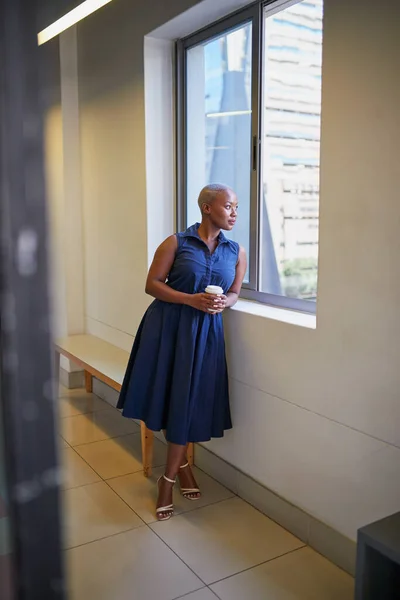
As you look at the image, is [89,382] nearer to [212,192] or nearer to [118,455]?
[118,455]

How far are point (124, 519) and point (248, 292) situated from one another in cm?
136

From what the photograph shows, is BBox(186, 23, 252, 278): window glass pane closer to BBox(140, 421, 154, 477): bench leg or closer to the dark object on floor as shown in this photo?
BBox(140, 421, 154, 477): bench leg

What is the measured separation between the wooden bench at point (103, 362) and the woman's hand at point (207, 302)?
0.94 meters

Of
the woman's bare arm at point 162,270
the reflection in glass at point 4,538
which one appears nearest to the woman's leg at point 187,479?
the woman's bare arm at point 162,270

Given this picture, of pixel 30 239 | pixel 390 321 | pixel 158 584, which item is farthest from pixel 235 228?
pixel 30 239

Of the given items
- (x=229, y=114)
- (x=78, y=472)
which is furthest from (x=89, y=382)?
(x=229, y=114)

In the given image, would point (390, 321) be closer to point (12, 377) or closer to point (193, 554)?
point (193, 554)

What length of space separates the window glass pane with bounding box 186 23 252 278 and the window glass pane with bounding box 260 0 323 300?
0.50 feet

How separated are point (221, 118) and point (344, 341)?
70.8 inches

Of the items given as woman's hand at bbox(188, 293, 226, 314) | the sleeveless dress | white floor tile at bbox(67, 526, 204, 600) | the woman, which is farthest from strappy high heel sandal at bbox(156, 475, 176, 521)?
woman's hand at bbox(188, 293, 226, 314)

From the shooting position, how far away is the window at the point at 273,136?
3000mm

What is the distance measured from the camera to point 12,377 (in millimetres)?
594

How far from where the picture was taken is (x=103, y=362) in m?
4.08

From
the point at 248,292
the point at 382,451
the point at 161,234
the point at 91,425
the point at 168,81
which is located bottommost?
the point at 91,425
